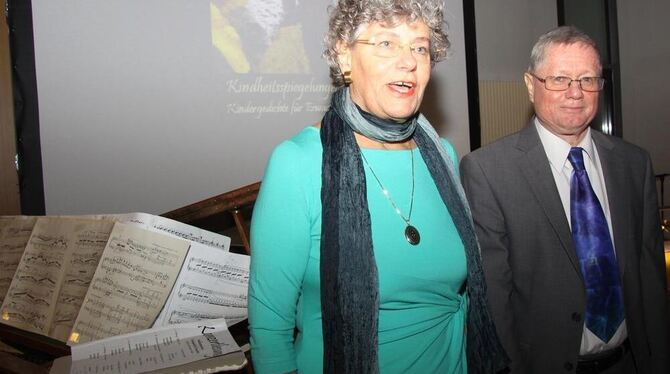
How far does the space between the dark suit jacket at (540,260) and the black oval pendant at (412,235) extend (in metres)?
Answer: 0.45

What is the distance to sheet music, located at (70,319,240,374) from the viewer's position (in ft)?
3.74

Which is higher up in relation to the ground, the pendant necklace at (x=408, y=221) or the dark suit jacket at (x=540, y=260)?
Answer: the pendant necklace at (x=408, y=221)

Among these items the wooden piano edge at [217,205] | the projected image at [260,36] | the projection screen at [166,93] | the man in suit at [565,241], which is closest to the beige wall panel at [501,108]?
the projection screen at [166,93]

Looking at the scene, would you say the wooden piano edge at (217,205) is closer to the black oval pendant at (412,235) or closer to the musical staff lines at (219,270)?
the musical staff lines at (219,270)

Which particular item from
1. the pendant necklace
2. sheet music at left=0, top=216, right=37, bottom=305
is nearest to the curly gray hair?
the pendant necklace

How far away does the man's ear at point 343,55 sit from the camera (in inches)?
51.6

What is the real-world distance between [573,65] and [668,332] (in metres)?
1.00

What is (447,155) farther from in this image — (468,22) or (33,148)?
(468,22)

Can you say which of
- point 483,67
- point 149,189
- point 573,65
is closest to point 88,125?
point 149,189

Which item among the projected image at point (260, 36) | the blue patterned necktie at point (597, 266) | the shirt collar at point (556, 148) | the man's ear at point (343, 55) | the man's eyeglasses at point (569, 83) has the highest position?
the projected image at point (260, 36)

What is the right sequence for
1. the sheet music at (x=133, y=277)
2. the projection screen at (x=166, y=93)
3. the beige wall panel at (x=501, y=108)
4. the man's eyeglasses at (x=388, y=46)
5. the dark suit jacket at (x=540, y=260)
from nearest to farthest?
the man's eyeglasses at (x=388, y=46)
the sheet music at (x=133, y=277)
the dark suit jacket at (x=540, y=260)
the projection screen at (x=166, y=93)
the beige wall panel at (x=501, y=108)

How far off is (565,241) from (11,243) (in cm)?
179

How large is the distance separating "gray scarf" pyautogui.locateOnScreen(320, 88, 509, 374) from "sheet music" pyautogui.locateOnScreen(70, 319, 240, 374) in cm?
26

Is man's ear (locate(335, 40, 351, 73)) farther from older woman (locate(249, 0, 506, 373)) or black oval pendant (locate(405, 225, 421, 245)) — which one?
black oval pendant (locate(405, 225, 421, 245))
